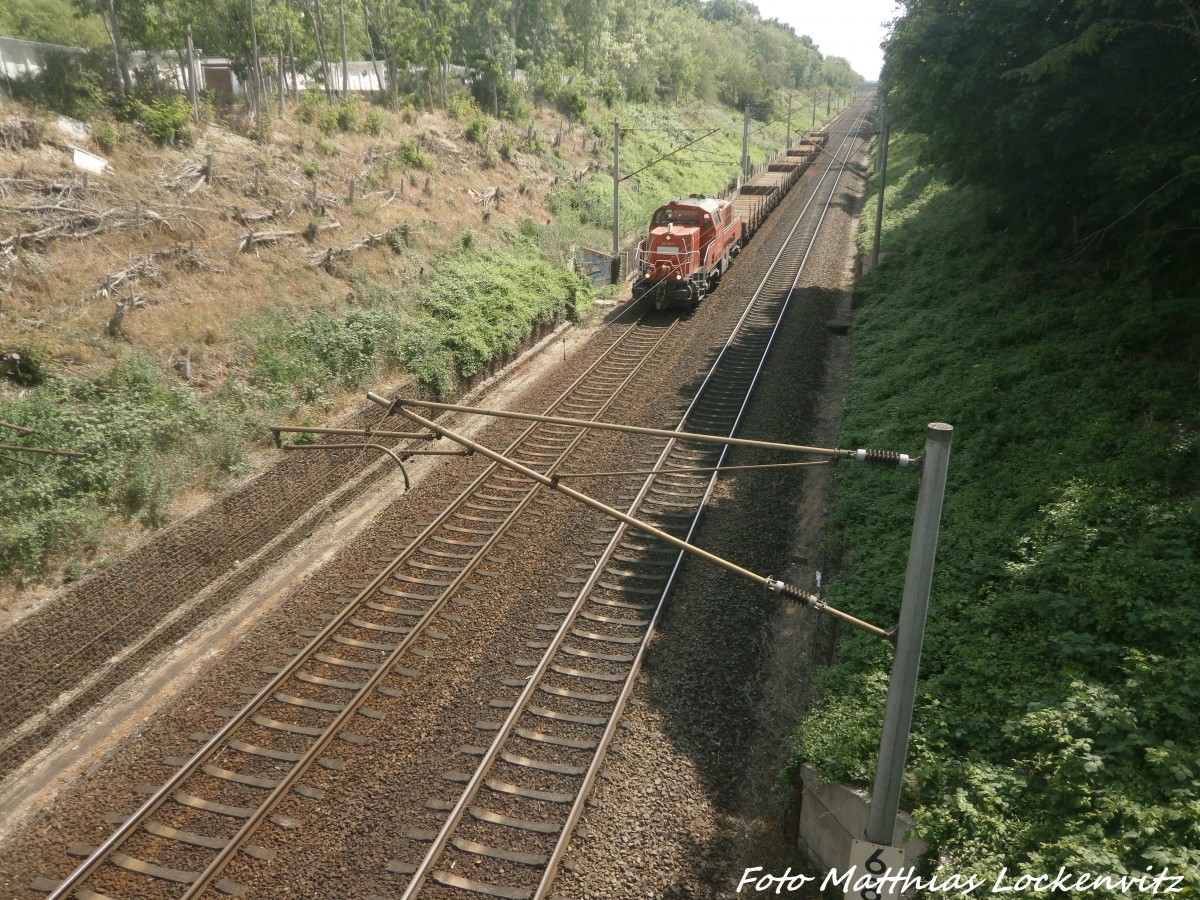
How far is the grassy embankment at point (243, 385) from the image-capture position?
36.9 ft

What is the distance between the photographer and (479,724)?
30.1ft

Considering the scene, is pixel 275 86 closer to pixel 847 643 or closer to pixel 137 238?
pixel 137 238

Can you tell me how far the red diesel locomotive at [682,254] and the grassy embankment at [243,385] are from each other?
9.75ft

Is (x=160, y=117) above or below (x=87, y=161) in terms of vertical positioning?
above

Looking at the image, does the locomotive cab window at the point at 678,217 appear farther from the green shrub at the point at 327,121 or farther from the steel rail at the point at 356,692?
the steel rail at the point at 356,692

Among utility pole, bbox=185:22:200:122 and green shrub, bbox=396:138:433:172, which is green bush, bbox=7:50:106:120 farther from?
green shrub, bbox=396:138:433:172

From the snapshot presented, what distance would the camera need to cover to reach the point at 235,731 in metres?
9.10

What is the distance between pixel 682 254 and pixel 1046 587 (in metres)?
17.6

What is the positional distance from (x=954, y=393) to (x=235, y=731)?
14.3 metres

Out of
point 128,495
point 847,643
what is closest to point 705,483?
point 847,643

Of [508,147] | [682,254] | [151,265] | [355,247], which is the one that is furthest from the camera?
[508,147]

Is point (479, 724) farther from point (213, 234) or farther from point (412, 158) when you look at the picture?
point (412, 158)

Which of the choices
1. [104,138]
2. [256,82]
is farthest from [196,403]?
[256,82]

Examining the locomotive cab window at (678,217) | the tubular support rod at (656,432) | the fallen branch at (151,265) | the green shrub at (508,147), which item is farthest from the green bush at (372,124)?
the tubular support rod at (656,432)
